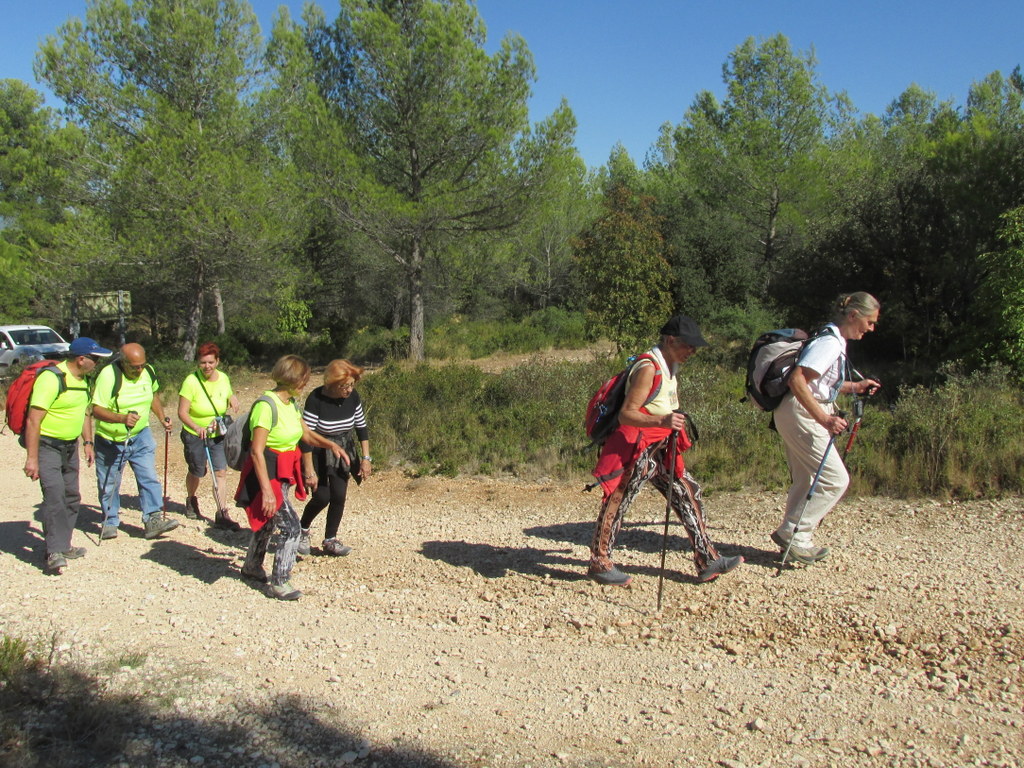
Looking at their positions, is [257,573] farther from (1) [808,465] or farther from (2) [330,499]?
(1) [808,465]

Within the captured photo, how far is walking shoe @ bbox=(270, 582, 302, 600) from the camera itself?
17.1ft

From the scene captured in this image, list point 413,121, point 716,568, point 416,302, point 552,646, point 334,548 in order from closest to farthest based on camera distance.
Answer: point 552,646
point 716,568
point 334,548
point 413,121
point 416,302

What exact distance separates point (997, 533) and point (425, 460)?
5739 millimetres

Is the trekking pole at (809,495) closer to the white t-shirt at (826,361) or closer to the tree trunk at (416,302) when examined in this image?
the white t-shirt at (826,361)

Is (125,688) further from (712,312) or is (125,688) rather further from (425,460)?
(712,312)

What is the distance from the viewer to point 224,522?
23.2ft

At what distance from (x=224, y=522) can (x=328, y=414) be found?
1.99 m

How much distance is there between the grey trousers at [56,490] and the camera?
5707mm

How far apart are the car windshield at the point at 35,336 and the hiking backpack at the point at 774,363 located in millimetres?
21521

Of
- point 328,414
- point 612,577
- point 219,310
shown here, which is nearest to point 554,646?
point 612,577

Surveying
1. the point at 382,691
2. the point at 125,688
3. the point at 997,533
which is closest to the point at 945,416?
the point at 997,533

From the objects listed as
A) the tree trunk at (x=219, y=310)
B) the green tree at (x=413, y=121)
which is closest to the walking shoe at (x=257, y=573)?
the green tree at (x=413, y=121)

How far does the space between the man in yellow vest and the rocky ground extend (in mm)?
224

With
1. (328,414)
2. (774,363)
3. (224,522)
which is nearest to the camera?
(774,363)
